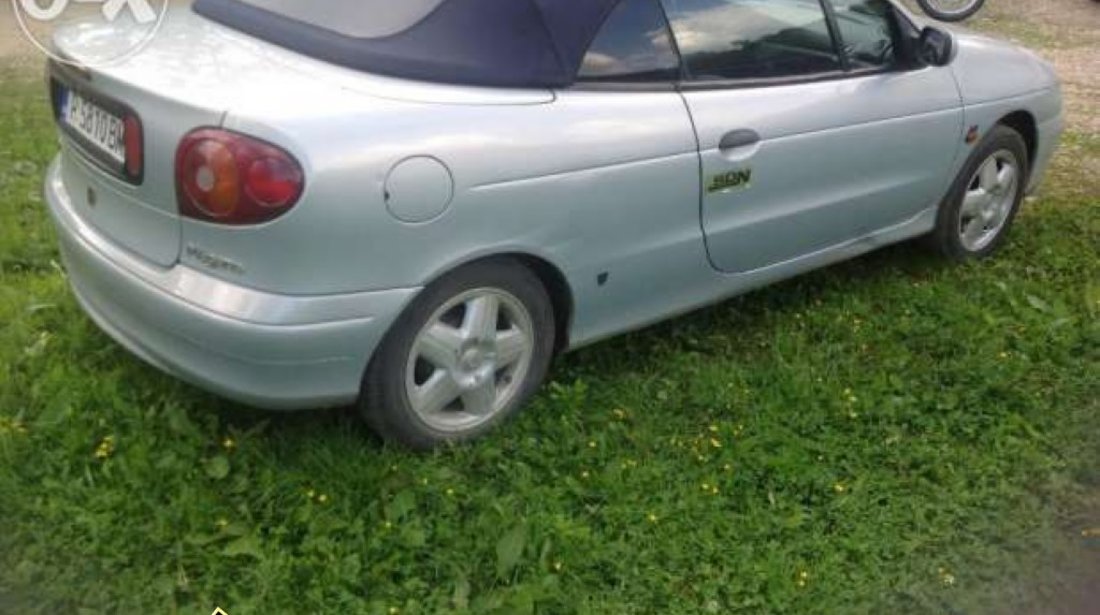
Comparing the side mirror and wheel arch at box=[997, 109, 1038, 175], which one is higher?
the side mirror

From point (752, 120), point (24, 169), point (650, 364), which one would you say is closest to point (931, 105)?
point (752, 120)

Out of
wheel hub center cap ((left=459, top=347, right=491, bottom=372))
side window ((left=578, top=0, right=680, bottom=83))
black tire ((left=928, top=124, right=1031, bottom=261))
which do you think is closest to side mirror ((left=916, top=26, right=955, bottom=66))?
black tire ((left=928, top=124, right=1031, bottom=261))

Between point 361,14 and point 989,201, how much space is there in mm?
3071

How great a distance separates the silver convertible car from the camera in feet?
8.58

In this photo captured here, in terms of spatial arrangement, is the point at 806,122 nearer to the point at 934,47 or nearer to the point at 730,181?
the point at 730,181

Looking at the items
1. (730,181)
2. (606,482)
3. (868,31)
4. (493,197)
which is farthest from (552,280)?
(868,31)

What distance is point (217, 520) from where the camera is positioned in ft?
9.28

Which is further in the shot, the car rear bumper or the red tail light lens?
the red tail light lens

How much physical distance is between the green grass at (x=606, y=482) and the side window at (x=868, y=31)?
1.01 meters

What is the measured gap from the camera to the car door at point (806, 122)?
3453 millimetres

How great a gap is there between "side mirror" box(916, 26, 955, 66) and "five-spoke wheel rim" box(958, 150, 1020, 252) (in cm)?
68

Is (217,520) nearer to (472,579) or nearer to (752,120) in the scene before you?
(472,579)

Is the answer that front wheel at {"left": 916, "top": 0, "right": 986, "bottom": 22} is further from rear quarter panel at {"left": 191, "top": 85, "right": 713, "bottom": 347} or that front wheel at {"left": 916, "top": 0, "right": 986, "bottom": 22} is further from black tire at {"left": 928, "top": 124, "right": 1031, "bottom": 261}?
rear quarter panel at {"left": 191, "top": 85, "right": 713, "bottom": 347}

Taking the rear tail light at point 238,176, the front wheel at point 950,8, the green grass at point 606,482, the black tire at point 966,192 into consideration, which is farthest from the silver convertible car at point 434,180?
the front wheel at point 950,8
